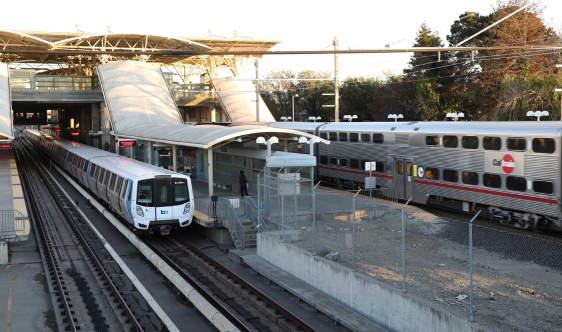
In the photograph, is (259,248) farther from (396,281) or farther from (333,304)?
(396,281)

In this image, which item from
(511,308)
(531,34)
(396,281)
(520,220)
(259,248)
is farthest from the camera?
(531,34)

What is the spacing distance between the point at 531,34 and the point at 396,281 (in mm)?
41385

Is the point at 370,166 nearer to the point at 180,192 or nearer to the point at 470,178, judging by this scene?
the point at 470,178

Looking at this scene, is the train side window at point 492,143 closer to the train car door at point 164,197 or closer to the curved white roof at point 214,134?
the curved white roof at point 214,134

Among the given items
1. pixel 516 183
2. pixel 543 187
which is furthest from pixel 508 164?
pixel 543 187

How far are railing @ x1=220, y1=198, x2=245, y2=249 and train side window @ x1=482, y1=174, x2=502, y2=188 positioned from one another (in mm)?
9497

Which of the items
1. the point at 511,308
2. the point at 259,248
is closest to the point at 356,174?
the point at 259,248

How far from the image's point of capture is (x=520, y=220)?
1928 cm

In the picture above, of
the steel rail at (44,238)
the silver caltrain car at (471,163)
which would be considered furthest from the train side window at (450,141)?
the steel rail at (44,238)

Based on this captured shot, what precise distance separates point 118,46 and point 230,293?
55.7 metres

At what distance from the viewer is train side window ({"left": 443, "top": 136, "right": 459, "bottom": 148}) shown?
21.9 m

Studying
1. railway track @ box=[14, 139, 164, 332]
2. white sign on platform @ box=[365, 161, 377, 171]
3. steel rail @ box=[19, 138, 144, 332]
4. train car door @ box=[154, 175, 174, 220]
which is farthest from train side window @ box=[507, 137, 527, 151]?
steel rail @ box=[19, 138, 144, 332]

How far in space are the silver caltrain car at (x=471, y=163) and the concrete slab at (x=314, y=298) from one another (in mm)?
9338

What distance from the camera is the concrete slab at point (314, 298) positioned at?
11.5m
